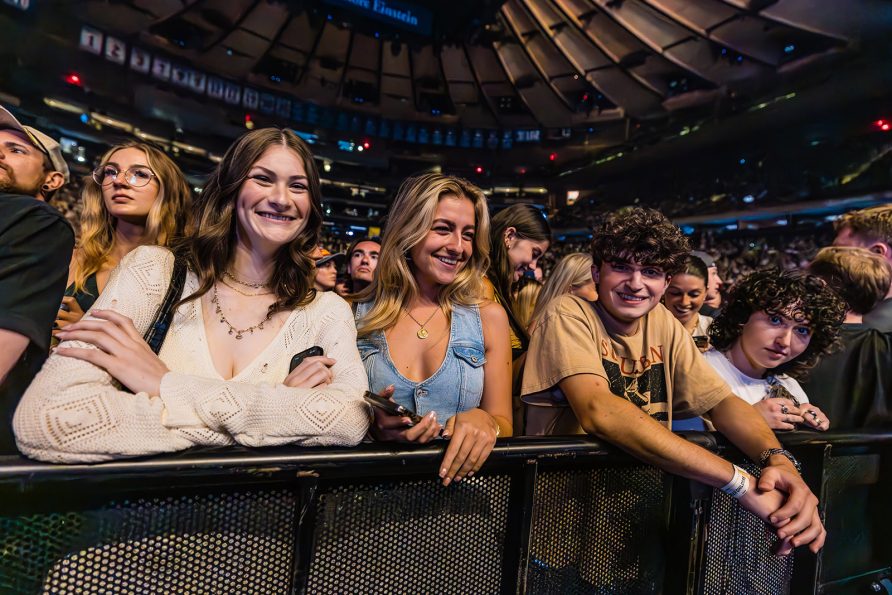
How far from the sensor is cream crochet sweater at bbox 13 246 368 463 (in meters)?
0.81

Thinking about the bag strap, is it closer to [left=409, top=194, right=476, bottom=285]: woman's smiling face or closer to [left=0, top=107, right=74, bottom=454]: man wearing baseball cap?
[left=0, top=107, right=74, bottom=454]: man wearing baseball cap

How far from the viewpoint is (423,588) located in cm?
103

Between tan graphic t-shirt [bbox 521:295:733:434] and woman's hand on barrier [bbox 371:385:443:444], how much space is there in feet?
1.75

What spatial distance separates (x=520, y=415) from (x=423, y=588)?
1.02 m

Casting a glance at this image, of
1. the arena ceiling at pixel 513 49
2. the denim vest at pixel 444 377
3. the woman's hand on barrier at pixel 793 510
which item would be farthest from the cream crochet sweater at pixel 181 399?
the arena ceiling at pixel 513 49

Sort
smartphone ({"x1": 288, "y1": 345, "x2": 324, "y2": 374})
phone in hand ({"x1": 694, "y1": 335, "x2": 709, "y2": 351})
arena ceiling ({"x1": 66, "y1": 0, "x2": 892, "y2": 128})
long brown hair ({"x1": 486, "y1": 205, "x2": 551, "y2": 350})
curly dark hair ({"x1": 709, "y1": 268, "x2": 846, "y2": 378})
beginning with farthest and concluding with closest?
1. arena ceiling ({"x1": 66, "y1": 0, "x2": 892, "y2": 128})
2. phone in hand ({"x1": 694, "y1": 335, "x2": 709, "y2": 351})
3. long brown hair ({"x1": 486, "y1": 205, "x2": 551, "y2": 350})
4. curly dark hair ({"x1": 709, "y1": 268, "x2": 846, "y2": 378})
5. smartphone ({"x1": 288, "y1": 345, "x2": 324, "y2": 374})

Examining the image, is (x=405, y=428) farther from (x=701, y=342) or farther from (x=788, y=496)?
(x=701, y=342)

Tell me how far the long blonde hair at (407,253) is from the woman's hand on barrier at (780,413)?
100 centimetres

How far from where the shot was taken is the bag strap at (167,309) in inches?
46.7

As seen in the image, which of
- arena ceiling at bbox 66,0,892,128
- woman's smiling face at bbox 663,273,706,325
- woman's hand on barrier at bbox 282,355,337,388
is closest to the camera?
woman's hand on barrier at bbox 282,355,337,388

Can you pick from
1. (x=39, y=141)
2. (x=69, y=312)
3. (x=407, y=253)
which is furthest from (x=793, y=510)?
(x=39, y=141)

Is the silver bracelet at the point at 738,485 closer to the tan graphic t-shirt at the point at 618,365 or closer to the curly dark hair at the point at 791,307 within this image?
the tan graphic t-shirt at the point at 618,365

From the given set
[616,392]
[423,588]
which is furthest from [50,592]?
[616,392]

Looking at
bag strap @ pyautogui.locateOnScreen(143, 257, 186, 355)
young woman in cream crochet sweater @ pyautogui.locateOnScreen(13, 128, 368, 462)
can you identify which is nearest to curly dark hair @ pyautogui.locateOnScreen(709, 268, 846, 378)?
young woman in cream crochet sweater @ pyautogui.locateOnScreen(13, 128, 368, 462)
